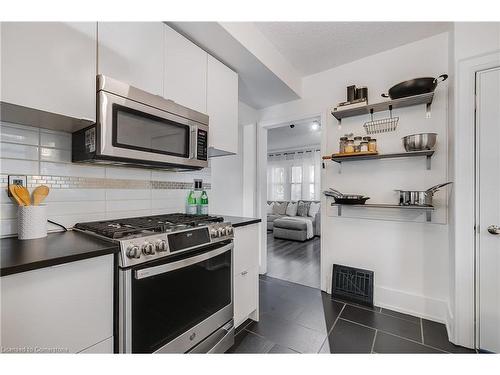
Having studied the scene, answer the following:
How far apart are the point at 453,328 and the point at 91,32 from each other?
3.02 metres

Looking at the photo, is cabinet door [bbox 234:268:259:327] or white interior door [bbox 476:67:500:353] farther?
cabinet door [bbox 234:268:259:327]

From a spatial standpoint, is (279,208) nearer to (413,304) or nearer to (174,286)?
(413,304)

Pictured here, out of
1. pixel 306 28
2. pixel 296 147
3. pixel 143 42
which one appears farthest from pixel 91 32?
pixel 296 147

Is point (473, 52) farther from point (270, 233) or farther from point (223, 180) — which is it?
point (270, 233)

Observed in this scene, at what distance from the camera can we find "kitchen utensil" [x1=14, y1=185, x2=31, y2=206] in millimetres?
1128

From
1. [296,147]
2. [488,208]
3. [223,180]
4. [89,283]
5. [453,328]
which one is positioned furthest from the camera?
[296,147]

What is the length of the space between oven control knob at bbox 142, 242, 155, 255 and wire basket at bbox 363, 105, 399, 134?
2.21 m

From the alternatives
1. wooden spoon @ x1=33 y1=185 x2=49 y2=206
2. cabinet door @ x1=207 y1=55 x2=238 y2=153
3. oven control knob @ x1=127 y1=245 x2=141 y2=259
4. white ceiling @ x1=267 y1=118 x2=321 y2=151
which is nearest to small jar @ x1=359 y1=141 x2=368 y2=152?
cabinet door @ x1=207 y1=55 x2=238 y2=153

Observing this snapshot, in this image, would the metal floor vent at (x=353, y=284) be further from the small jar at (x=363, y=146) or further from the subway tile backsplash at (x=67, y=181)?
the subway tile backsplash at (x=67, y=181)

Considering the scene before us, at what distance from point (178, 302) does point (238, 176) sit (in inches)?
74.9

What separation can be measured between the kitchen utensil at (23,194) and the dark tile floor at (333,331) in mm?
1569

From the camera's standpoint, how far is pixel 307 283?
2750 mm

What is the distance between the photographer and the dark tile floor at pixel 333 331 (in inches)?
63.4

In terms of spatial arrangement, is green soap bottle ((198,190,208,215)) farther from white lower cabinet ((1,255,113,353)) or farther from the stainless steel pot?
the stainless steel pot
